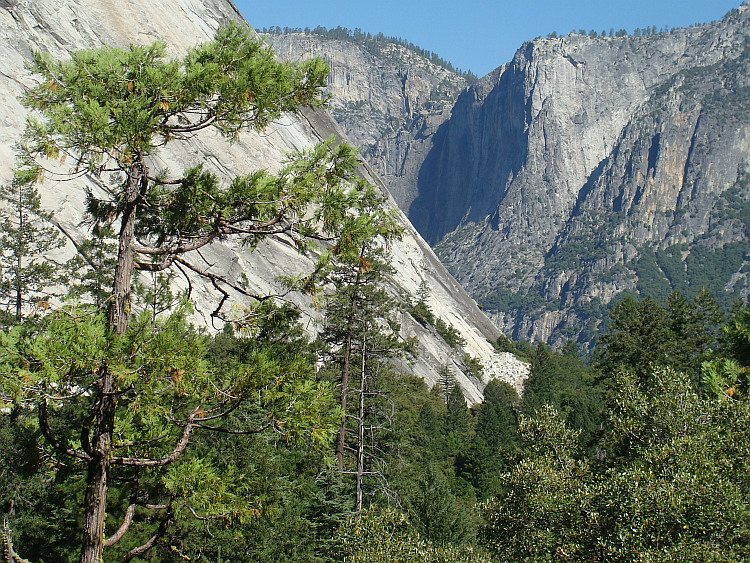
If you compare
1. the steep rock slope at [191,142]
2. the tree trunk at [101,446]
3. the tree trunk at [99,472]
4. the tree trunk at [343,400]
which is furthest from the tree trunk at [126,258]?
the steep rock slope at [191,142]

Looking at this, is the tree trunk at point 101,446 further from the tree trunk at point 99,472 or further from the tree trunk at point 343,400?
the tree trunk at point 343,400

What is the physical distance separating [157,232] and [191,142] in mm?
41548

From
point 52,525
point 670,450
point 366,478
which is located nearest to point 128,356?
point 670,450

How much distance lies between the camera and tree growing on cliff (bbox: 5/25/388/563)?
17.6 ft

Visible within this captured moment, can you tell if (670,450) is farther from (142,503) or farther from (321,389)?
(142,503)

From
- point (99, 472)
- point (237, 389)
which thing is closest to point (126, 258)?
point (237, 389)

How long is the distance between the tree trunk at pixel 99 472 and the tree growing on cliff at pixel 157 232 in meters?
0.01

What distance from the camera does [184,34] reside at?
4850cm

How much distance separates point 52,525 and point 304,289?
50.8ft

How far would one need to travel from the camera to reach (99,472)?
5777 mm

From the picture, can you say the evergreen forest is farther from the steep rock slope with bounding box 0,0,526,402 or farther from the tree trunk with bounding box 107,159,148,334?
the steep rock slope with bounding box 0,0,526,402

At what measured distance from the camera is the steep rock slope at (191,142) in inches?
1436

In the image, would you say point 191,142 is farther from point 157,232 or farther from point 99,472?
point 99,472

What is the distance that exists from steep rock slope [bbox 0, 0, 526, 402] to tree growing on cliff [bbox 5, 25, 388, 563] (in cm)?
1998
